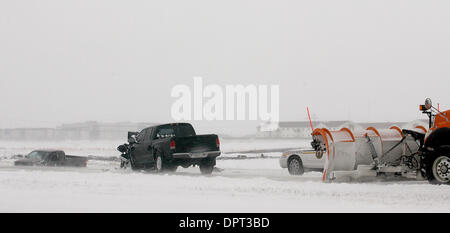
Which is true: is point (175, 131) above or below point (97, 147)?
above

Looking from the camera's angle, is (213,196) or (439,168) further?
(439,168)

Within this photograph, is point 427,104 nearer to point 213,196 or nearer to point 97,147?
point 213,196

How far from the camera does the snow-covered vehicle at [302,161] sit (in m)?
19.0

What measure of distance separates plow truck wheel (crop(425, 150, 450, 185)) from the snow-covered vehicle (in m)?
4.88

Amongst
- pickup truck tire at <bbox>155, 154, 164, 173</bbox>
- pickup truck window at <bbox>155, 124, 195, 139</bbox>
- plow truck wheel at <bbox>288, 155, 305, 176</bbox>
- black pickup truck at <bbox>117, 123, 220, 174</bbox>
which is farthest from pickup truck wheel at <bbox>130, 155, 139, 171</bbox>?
plow truck wheel at <bbox>288, 155, 305, 176</bbox>

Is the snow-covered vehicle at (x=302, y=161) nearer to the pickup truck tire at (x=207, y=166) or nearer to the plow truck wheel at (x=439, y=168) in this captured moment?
the pickup truck tire at (x=207, y=166)

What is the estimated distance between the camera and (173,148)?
19.3 m

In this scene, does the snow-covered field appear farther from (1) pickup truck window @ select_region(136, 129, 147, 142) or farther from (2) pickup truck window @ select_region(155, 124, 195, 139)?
(1) pickup truck window @ select_region(136, 129, 147, 142)

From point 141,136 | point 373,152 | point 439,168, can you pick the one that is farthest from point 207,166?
point 439,168

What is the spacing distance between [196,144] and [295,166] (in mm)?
3537

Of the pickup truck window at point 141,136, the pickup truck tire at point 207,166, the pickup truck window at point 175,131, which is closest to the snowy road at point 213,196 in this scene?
the pickup truck tire at point 207,166

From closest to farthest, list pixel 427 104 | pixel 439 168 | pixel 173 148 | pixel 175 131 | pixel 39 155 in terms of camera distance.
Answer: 1. pixel 439 168
2. pixel 427 104
3. pixel 173 148
4. pixel 175 131
5. pixel 39 155
